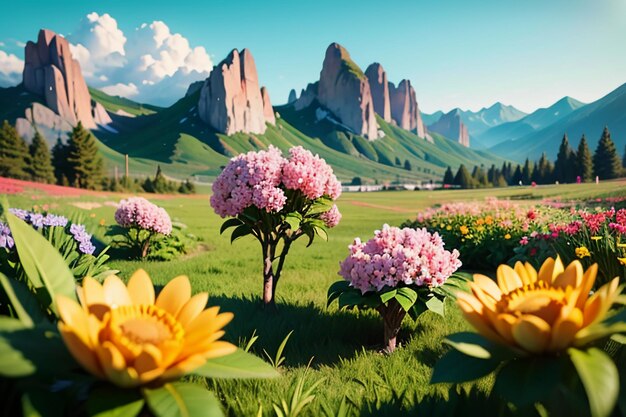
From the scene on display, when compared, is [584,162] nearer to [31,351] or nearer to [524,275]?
[524,275]

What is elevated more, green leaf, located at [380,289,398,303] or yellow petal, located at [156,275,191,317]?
yellow petal, located at [156,275,191,317]

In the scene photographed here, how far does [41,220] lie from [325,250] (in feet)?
25.6

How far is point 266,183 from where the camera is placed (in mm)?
3584

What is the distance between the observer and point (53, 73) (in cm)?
10600

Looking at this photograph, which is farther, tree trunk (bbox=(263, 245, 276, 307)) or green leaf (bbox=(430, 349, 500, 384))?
tree trunk (bbox=(263, 245, 276, 307))

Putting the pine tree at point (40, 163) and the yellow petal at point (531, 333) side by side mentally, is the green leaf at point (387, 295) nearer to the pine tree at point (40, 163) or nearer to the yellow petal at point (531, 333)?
the yellow petal at point (531, 333)

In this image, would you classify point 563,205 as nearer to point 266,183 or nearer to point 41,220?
point 266,183

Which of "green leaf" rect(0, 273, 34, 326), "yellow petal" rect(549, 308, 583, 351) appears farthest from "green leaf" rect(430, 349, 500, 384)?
"green leaf" rect(0, 273, 34, 326)

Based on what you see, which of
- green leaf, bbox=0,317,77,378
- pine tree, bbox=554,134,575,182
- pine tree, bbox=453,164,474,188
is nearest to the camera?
green leaf, bbox=0,317,77,378

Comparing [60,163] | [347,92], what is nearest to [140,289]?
[60,163]

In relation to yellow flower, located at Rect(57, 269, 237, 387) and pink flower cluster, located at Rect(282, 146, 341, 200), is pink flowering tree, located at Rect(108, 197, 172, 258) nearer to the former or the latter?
pink flower cluster, located at Rect(282, 146, 341, 200)

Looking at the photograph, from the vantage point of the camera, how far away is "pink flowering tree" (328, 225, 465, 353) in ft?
9.94

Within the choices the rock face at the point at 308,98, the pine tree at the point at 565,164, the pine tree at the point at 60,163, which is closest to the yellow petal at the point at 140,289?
the pine tree at the point at 60,163

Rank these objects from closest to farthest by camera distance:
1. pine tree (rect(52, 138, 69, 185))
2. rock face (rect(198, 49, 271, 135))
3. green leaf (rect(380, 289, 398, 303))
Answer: green leaf (rect(380, 289, 398, 303)) < pine tree (rect(52, 138, 69, 185)) < rock face (rect(198, 49, 271, 135))
